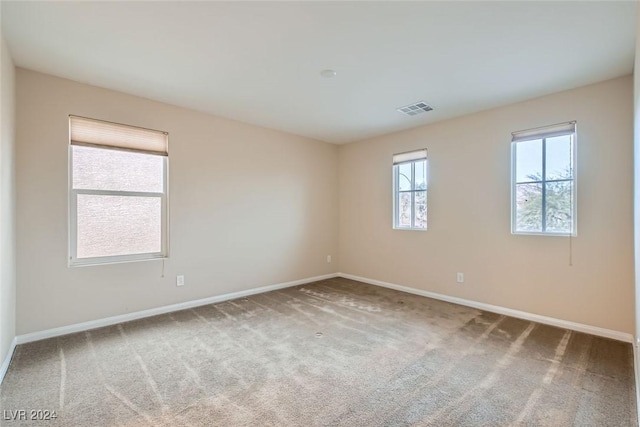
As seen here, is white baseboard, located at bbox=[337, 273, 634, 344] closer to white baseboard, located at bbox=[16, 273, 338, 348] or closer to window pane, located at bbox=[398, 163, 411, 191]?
window pane, located at bbox=[398, 163, 411, 191]

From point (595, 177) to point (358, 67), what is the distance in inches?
105

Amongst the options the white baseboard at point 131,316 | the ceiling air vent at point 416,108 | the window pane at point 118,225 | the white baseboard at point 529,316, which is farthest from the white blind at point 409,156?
the window pane at point 118,225

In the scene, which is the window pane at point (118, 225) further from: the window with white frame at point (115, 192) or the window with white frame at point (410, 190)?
the window with white frame at point (410, 190)

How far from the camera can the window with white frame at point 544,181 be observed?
10.5 feet

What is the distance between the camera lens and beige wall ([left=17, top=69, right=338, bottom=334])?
2848mm

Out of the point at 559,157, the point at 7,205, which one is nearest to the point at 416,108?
the point at 559,157

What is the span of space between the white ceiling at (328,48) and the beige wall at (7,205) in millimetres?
290

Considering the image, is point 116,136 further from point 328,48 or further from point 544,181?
point 544,181

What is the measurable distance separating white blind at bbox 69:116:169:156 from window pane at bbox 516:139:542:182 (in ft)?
14.2

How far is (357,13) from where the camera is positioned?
1.99m

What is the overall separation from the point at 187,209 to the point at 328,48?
2.63m

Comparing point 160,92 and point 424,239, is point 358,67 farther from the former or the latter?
point 424,239

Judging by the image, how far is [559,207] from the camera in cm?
327

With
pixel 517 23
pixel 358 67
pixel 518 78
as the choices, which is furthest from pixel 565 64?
pixel 358 67
